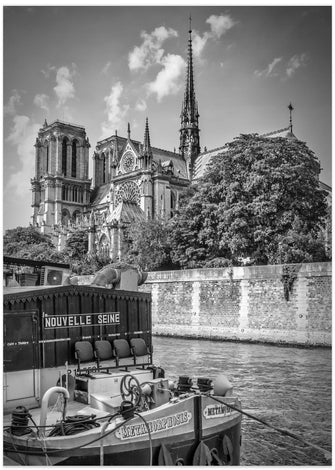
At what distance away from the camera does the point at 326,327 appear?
20.5 m

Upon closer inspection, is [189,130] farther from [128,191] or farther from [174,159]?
[128,191]

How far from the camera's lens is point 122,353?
7719 mm

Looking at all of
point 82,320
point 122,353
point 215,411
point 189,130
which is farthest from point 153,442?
point 189,130

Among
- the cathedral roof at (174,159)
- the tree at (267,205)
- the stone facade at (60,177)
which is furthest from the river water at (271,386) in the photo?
the stone facade at (60,177)

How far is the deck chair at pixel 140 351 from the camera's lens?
26.0 ft

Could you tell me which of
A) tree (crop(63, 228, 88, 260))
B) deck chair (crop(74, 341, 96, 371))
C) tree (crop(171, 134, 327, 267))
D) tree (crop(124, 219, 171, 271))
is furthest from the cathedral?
deck chair (crop(74, 341, 96, 371))

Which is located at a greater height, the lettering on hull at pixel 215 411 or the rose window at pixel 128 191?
the rose window at pixel 128 191

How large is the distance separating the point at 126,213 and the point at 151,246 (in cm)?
2244

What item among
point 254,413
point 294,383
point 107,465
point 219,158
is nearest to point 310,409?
point 254,413

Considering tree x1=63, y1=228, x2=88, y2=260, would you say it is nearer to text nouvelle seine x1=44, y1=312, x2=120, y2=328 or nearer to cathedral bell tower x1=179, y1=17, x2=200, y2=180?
cathedral bell tower x1=179, y1=17, x2=200, y2=180

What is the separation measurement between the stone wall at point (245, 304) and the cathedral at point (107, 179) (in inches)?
819

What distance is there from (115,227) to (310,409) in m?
41.2

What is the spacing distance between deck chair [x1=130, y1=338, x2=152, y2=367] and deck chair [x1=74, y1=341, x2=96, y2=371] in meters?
0.74

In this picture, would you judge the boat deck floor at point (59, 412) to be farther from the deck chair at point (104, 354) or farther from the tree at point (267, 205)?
the tree at point (267, 205)
